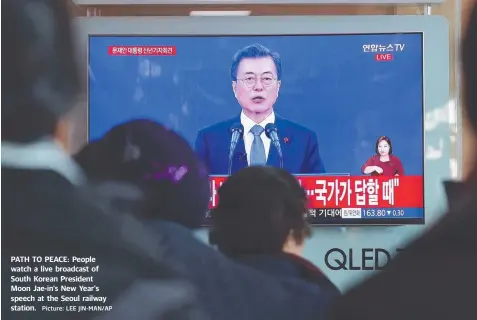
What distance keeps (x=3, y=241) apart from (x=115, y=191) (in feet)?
1.35

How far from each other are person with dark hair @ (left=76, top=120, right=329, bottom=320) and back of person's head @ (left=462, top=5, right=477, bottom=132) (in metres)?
0.63

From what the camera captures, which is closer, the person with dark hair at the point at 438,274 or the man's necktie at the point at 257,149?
the person with dark hair at the point at 438,274

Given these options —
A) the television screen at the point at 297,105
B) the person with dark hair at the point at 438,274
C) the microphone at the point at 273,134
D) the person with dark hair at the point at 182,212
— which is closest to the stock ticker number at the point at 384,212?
the television screen at the point at 297,105

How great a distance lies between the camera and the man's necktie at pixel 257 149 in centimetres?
186

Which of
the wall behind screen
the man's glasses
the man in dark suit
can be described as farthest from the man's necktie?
the wall behind screen

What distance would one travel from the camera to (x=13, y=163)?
1893 mm

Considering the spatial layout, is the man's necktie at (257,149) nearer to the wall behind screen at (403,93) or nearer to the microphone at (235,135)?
the microphone at (235,135)

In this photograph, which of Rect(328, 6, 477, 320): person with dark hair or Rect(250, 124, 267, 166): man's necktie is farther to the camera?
Rect(250, 124, 267, 166): man's necktie

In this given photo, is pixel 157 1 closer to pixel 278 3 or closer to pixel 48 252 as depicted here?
pixel 278 3

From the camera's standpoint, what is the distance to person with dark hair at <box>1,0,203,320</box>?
72.6 inches

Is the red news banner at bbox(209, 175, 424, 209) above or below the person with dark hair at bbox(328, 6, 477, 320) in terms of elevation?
above

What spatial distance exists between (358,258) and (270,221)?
0.30 m

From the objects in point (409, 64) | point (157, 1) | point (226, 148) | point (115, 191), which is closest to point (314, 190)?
point (226, 148)

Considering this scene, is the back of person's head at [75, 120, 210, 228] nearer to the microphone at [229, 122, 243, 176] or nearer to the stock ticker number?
the microphone at [229, 122, 243, 176]
